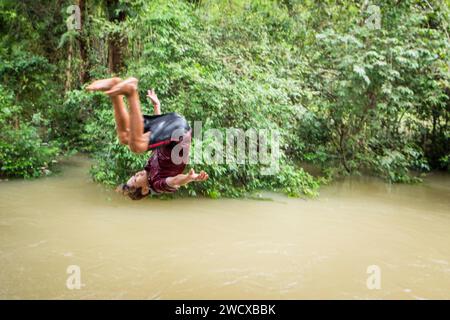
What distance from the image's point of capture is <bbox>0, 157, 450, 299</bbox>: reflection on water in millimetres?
5520

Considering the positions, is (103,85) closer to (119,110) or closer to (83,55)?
(119,110)

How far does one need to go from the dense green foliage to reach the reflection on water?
0.87 meters

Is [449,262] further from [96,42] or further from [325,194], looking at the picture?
[96,42]

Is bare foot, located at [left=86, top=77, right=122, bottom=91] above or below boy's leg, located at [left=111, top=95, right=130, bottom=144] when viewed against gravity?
above

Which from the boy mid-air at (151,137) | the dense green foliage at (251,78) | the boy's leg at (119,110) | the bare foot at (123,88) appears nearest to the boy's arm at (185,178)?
the boy mid-air at (151,137)

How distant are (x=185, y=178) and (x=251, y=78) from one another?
5.83 m

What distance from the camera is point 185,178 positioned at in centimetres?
390

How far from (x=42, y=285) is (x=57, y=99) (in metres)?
8.35

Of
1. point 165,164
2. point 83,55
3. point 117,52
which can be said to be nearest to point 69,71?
point 83,55

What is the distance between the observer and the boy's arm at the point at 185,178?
12.7 feet

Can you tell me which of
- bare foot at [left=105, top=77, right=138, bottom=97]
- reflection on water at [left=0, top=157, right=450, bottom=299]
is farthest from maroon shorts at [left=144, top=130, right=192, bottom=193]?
reflection on water at [left=0, top=157, right=450, bottom=299]

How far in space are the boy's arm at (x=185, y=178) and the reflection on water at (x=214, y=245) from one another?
6.03 ft

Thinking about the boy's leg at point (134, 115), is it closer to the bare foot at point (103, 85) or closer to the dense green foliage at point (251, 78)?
the bare foot at point (103, 85)

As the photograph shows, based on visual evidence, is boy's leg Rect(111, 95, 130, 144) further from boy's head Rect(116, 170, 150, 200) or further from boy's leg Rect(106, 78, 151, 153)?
boy's head Rect(116, 170, 150, 200)
